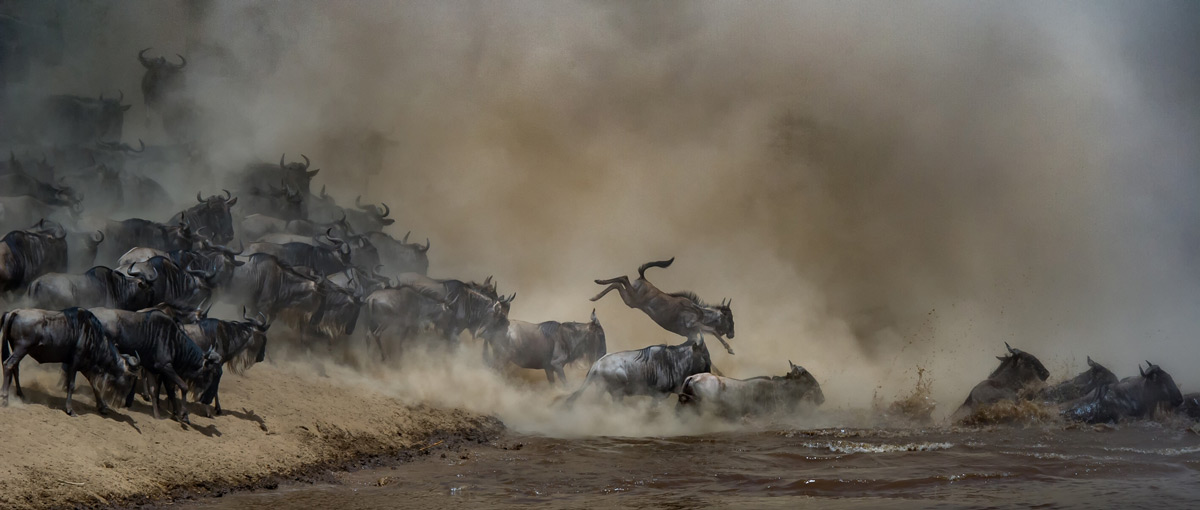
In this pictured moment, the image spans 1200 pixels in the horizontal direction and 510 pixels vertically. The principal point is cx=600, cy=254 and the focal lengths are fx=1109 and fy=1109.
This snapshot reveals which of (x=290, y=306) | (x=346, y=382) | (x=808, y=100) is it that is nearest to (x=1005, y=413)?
(x=346, y=382)

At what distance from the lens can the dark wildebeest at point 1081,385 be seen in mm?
15383

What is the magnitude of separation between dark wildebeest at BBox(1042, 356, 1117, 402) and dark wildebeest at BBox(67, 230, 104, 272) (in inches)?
517

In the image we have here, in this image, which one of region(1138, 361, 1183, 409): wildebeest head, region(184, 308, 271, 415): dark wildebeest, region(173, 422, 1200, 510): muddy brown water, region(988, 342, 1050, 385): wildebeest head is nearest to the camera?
region(173, 422, 1200, 510): muddy brown water

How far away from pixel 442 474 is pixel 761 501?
3.54 m

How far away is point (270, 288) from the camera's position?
50.0 feet

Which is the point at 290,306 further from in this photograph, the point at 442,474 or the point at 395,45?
the point at 395,45

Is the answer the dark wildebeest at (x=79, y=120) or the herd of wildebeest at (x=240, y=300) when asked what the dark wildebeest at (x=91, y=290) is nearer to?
the herd of wildebeest at (x=240, y=300)

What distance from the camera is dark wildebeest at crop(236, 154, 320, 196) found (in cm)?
2102

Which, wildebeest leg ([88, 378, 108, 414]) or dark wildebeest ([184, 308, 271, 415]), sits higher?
dark wildebeest ([184, 308, 271, 415])

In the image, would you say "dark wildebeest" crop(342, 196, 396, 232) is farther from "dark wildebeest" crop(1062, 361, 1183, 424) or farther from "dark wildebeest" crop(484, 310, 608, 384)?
"dark wildebeest" crop(1062, 361, 1183, 424)

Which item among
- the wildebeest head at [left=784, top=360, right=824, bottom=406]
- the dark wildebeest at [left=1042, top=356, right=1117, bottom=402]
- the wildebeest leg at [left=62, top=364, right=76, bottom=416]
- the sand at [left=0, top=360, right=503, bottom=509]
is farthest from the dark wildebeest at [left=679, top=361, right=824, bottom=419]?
the wildebeest leg at [left=62, top=364, right=76, bottom=416]

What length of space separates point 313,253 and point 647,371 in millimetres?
5520

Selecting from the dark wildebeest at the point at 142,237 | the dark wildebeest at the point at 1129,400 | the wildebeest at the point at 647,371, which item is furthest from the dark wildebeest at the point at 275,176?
the dark wildebeest at the point at 1129,400

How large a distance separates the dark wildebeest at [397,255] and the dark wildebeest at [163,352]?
8.74m
